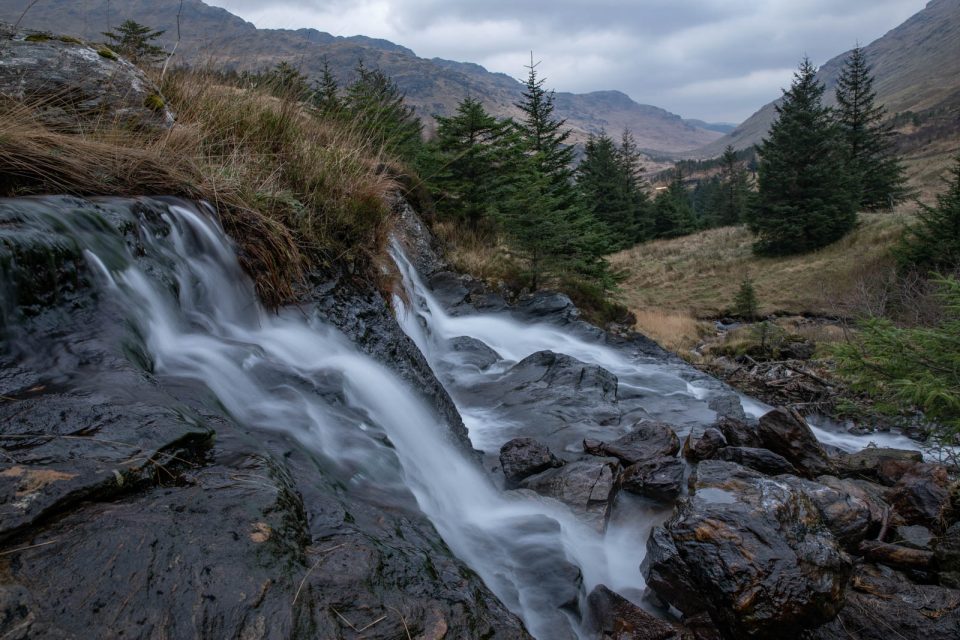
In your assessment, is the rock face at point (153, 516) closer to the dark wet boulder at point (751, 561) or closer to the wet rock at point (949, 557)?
the dark wet boulder at point (751, 561)

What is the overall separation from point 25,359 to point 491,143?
1348 cm

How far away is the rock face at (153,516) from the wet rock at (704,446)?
11.4ft

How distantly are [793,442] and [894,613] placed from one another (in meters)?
2.32

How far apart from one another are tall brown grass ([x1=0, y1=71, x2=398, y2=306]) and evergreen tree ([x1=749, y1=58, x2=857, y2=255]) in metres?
28.4

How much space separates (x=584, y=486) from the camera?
14.6ft

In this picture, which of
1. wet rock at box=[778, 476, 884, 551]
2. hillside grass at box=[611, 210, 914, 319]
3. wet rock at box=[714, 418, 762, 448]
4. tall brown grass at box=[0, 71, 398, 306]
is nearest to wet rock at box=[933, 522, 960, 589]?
wet rock at box=[778, 476, 884, 551]

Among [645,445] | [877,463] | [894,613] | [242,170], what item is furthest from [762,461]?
[242,170]

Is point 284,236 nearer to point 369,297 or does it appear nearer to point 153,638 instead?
point 369,297

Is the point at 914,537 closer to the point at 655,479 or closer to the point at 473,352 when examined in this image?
the point at 655,479

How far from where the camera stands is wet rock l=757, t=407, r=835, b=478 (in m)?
4.99

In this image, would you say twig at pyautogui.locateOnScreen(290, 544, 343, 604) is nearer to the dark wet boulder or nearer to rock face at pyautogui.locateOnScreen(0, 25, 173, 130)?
the dark wet boulder

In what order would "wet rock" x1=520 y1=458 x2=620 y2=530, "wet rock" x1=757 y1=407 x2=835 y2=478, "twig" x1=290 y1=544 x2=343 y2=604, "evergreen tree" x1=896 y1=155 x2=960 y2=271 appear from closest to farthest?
"twig" x1=290 y1=544 x2=343 y2=604 < "wet rock" x1=520 y1=458 x2=620 y2=530 < "wet rock" x1=757 y1=407 x2=835 y2=478 < "evergreen tree" x1=896 y1=155 x2=960 y2=271

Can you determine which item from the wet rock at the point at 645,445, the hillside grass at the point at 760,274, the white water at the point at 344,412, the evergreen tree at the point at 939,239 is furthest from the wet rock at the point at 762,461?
the evergreen tree at the point at 939,239

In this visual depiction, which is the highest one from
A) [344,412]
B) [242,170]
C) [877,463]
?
[242,170]
